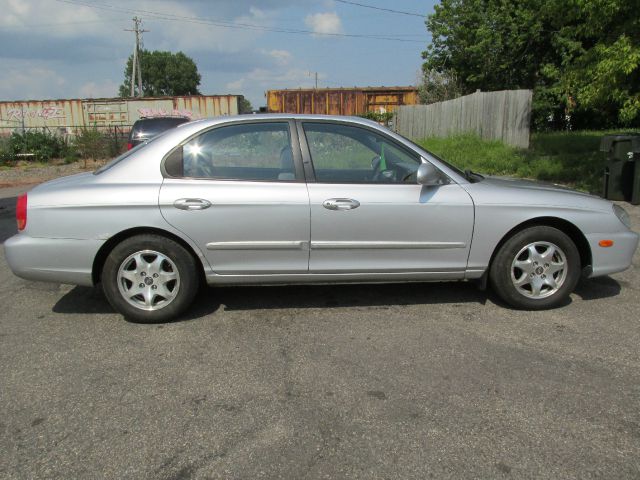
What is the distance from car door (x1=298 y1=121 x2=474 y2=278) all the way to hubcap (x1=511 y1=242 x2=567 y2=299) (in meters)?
0.46

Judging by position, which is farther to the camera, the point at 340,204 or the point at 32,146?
the point at 32,146

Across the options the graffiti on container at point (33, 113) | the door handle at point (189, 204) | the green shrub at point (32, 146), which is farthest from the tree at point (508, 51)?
the graffiti on container at point (33, 113)

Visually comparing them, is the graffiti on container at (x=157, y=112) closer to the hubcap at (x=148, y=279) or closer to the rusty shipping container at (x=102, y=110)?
the rusty shipping container at (x=102, y=110)

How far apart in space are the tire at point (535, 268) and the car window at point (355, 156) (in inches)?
38.1

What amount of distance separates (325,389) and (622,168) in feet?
25.0

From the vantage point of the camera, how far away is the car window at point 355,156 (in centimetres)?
410

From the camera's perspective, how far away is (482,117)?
55.5ft

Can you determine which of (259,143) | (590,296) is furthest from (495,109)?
(259,143)

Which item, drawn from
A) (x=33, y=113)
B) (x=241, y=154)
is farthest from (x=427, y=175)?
(x=33, y=113)

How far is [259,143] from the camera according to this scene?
413 cm

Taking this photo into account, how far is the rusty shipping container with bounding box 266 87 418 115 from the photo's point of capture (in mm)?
26859

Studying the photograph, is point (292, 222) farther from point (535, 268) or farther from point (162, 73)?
point (162, 73)

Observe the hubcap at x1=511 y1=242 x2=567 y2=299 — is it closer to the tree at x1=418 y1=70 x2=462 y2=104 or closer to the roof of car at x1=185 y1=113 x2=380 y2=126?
the roof of car at x1=185 y1=113 x2=380 y2=126

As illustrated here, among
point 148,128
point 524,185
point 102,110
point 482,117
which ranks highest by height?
point 102,110
